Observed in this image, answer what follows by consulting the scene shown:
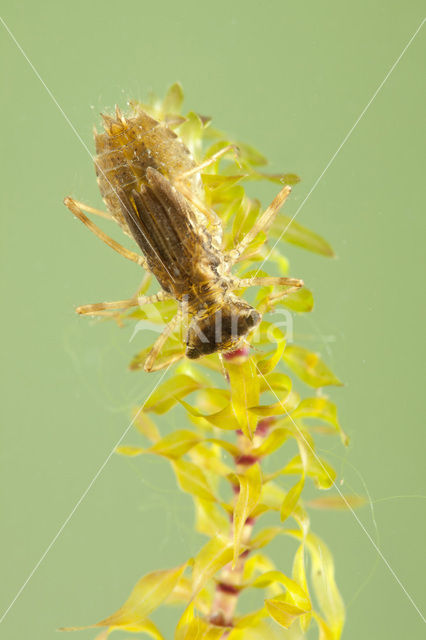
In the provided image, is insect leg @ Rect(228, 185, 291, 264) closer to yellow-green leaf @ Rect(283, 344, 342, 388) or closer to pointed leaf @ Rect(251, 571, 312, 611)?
yellow-green leaf @ Rect(283, 344, 342, 388)

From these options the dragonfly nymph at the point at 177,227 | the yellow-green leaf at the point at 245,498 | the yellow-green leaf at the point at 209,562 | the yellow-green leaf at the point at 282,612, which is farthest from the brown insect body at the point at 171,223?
the yellow-green leaf at the point at 282,612

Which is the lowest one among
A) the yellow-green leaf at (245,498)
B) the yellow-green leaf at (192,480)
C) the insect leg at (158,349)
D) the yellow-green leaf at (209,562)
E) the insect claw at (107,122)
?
the insect leg at (158,349)

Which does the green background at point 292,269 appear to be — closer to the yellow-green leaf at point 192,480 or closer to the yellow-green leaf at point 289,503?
the yellow-green leaf at point 192,480

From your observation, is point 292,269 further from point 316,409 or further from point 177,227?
point 316,409

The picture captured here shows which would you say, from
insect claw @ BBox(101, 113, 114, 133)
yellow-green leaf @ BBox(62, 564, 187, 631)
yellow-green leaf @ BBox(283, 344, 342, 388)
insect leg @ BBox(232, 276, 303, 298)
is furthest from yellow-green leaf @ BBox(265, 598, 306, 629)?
insect claw @ BBox(101, 113, 114, 133)

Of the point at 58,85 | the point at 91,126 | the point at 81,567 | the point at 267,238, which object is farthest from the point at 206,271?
the point at 81,567

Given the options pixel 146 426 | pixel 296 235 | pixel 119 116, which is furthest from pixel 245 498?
pixel 119 116

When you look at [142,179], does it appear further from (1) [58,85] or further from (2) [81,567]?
(2) [81,567]
